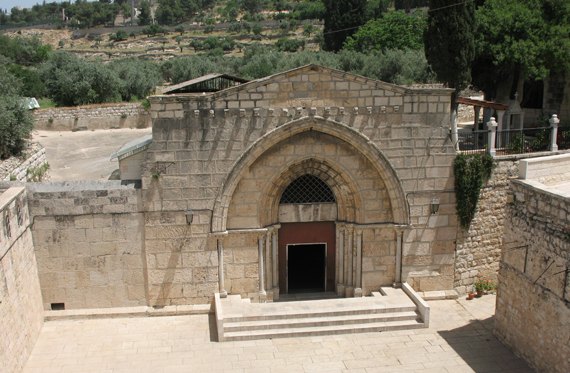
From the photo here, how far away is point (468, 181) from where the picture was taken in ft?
40.3

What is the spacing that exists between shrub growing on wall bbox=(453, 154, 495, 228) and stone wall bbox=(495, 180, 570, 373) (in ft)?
5.10

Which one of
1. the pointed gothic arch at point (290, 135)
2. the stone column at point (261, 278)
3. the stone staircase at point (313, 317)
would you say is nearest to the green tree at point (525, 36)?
the pointed gothic arch at point (290, 135)

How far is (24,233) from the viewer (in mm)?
10875

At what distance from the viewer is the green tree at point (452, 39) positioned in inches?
676

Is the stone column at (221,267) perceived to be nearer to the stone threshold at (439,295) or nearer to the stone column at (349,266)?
the stone column at (349,266)

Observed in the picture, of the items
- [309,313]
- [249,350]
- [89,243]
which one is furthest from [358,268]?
[89,243]

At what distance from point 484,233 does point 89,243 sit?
991 cm

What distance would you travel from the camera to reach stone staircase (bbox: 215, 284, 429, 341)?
11281 millimetres

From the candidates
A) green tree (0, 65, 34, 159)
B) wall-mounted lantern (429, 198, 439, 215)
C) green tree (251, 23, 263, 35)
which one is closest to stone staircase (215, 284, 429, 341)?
wall-mounted lantern (429, 198, 439, 215)

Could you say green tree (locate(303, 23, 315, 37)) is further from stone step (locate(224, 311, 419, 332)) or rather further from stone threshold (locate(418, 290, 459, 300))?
stone step (locate(224, 311, 419, 332))

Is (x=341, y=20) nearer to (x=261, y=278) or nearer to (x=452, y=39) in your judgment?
(x=452, y=39)

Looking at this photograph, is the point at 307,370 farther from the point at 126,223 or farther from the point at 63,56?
the point at 63,56

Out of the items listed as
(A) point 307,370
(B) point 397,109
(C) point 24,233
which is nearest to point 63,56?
(C) point 24,233

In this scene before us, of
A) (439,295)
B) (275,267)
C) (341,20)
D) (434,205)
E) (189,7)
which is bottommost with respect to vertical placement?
(439,295)
